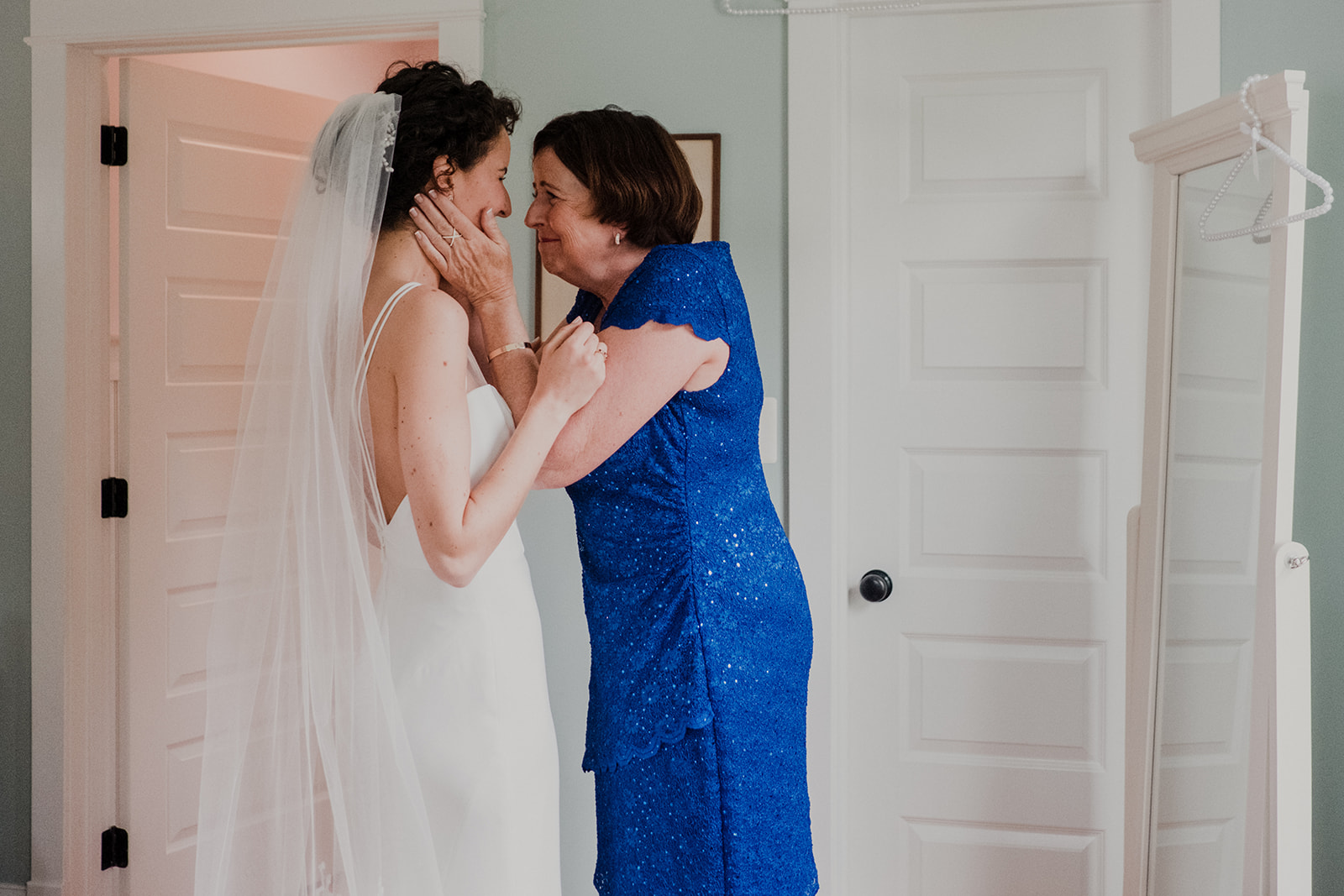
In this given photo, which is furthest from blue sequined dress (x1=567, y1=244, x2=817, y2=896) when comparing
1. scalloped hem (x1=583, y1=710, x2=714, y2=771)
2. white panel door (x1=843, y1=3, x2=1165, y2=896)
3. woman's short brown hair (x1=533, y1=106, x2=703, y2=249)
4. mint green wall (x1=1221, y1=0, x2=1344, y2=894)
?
mint green wall (x1=1221, y1=0, x2=1344, y2=894)

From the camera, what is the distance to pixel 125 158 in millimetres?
2527

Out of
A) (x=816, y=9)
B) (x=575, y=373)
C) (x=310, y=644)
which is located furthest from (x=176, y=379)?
(x=816, y=9)

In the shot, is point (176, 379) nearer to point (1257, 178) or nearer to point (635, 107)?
point (635, 107)

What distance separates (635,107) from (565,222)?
80 centimetres

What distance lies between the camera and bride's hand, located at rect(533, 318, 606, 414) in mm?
1320

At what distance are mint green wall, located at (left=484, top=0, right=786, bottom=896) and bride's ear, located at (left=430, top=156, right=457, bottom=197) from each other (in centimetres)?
81

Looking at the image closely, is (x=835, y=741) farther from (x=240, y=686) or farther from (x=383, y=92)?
(x=383, y=92)

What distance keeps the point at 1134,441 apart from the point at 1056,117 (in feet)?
2.34

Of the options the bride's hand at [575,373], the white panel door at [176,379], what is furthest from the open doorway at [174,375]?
the bride's hand at [575,373]

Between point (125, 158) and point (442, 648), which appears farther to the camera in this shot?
point (125, 158)

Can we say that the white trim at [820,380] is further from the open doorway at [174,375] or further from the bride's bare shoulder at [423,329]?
the open doorway at [174,375]

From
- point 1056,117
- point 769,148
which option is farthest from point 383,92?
point 1056,117

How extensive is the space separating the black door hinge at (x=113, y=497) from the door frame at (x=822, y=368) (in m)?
1.74

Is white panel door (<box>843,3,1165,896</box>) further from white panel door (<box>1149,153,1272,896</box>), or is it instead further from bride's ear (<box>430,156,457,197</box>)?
bride's ear (<box>430,156,457,197</box>)
